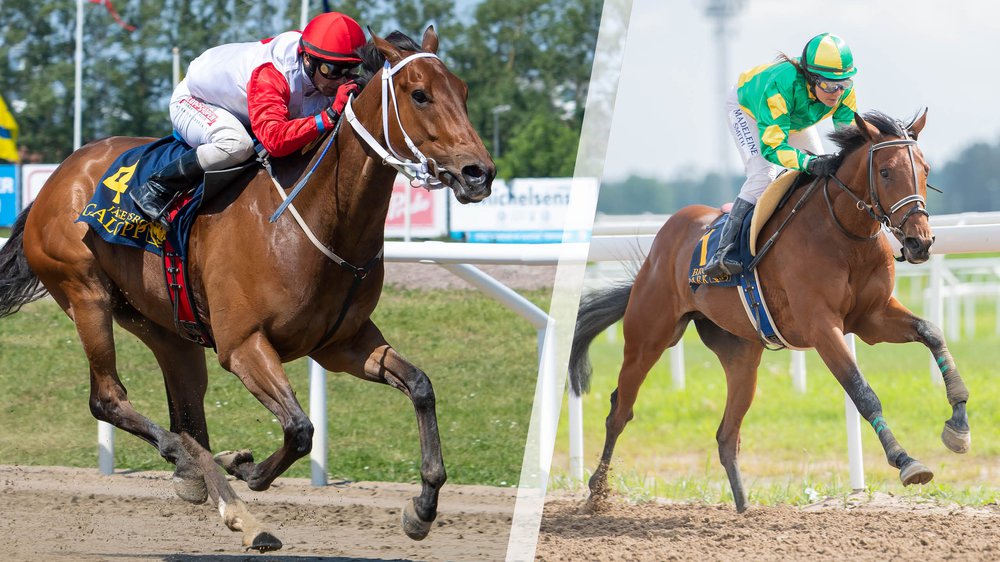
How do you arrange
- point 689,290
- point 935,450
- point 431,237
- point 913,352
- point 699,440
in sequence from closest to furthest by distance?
1. point 689,290
2. point 935,450
3. point 699,440
4. point 913,352
5. point 431,237

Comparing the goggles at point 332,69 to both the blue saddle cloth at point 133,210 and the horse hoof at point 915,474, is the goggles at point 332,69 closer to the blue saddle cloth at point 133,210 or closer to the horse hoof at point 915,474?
the blue saddle cloth at point 133,210

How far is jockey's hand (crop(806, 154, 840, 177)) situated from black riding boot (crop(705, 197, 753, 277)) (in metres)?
0.39

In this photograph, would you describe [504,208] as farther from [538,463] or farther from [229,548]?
[538,463]

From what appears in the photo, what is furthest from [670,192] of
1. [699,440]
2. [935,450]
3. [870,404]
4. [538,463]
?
[538,463]

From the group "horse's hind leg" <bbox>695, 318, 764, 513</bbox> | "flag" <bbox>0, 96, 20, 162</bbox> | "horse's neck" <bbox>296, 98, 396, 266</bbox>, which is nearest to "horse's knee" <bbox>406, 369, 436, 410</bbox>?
"horse's neck" <bbox>296, 98, 396, 266</bbox>

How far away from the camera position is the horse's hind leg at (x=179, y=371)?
4.47m

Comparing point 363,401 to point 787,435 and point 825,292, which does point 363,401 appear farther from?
point 825,292

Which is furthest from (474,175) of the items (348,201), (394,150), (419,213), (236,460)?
(419,213)

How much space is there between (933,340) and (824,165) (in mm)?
767

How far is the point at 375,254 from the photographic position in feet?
12.3

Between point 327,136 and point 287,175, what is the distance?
7.7 inches

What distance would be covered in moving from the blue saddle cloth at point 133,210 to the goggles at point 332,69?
62 cm

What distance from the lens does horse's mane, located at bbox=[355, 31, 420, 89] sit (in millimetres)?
3532

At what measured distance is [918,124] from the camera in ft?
13.3
